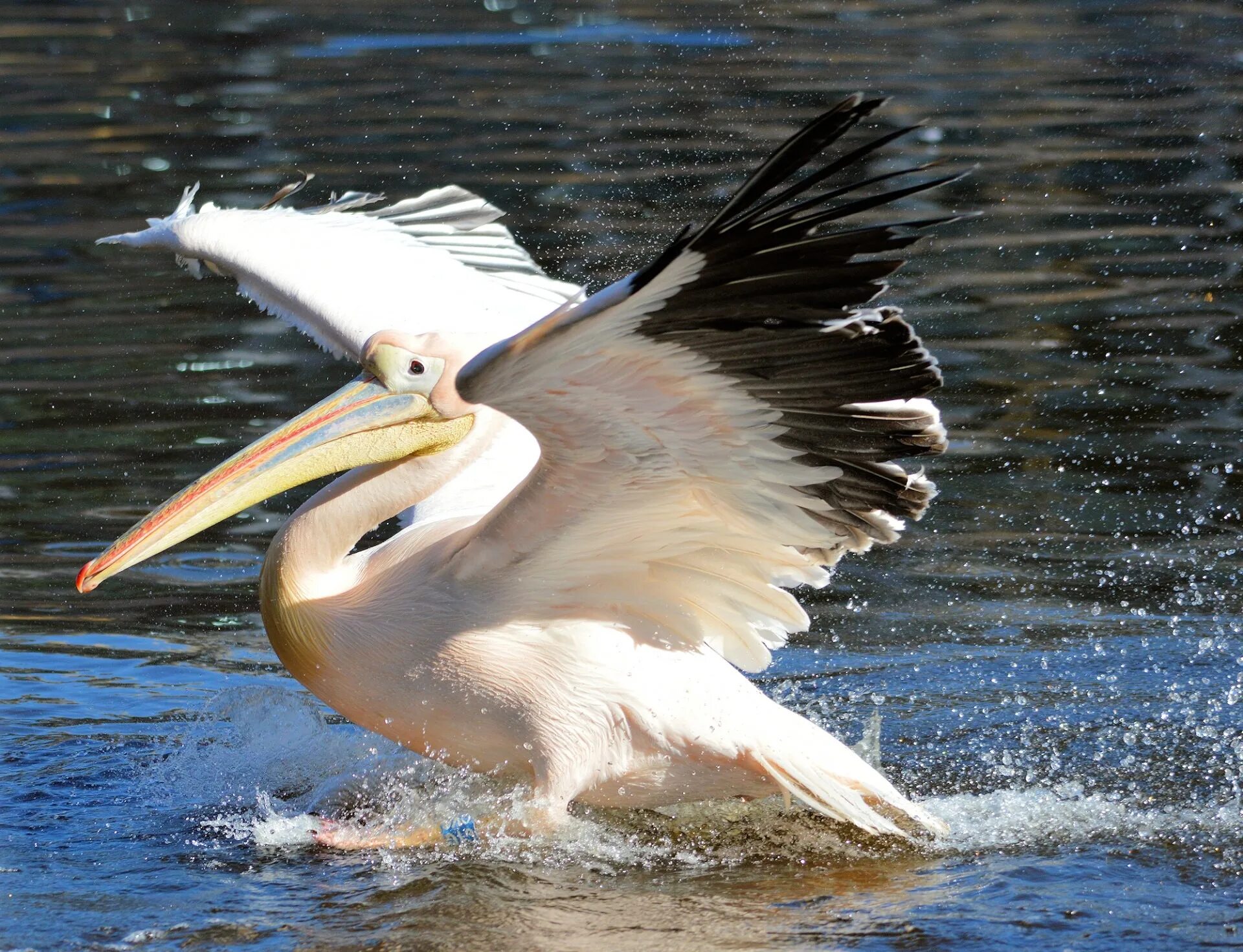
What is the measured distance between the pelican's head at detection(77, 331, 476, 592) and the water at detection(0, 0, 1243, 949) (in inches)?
33.5

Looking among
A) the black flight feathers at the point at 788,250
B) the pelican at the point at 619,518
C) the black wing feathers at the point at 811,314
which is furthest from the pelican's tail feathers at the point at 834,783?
the black flight feathers at the point at 788,250

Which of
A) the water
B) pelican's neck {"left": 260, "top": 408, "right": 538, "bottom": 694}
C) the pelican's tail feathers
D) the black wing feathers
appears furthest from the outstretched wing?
the water

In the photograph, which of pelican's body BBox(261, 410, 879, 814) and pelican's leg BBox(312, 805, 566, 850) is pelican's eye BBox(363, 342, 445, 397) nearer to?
pelican's body BBox(261, 410, 879, 814)

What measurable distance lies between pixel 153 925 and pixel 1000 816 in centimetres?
215

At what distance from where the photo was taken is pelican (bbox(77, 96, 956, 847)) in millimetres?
3818

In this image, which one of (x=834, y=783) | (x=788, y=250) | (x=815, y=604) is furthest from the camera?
(x=815, y=604)

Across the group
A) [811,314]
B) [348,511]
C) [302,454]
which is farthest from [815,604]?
[811,314]

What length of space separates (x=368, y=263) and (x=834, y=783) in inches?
92.0

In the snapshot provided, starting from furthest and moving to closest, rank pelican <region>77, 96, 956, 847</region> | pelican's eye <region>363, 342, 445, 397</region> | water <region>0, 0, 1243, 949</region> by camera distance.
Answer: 1. pelican's eye <region>363, 342, 445, 397</region>
2. water <region>0, 0, 1243, 949</region>
3. pelican <region>77, 96, 956, 847</region>

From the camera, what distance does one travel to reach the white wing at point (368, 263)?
18.4 ft

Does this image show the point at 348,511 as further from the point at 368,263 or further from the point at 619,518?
the point at 368,263

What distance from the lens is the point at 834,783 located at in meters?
4.60

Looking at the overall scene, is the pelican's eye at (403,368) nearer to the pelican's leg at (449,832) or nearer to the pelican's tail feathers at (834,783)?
the pelican's leg at (449,832)

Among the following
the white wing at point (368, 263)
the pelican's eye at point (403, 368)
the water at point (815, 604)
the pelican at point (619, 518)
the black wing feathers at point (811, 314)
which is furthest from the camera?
the white wing at point (368, 263)
